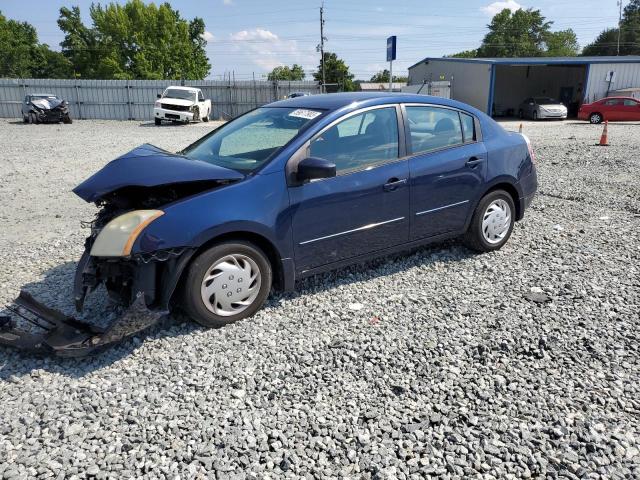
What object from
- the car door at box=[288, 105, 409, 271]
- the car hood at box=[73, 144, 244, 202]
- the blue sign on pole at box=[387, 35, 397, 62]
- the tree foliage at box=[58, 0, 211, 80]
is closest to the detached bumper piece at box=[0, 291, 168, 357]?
the car hood at box=[73, 144, 244, 202]

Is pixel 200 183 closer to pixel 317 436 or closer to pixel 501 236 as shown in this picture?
pixel 317 436

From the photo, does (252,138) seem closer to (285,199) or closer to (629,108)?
(285,199)

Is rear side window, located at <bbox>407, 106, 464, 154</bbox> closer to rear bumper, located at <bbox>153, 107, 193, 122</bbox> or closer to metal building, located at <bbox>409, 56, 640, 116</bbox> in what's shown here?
rear bumper, located at <bbox>153, 107, 193, 122</bbox>

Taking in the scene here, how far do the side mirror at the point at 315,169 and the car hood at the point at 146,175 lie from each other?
463 mm

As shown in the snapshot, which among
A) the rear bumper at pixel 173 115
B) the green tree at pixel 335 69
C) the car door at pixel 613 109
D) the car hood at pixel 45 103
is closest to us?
the car hood at pixel 45 103

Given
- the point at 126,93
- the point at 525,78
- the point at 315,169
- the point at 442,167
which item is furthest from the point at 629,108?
the point at 315,169

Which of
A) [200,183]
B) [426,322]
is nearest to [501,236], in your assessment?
[426,322]

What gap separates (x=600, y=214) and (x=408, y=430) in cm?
562

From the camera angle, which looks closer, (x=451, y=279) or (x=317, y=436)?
(x=317, y=436)

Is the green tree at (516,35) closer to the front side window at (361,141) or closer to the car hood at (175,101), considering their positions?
the car hood at (175,101)

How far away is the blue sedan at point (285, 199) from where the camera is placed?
3.53 m

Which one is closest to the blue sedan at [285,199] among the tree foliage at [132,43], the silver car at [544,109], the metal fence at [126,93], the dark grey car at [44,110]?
the dark grey car at [44,110]

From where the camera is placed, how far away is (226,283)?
376 cm

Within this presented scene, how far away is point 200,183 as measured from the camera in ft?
Result: 12.3
